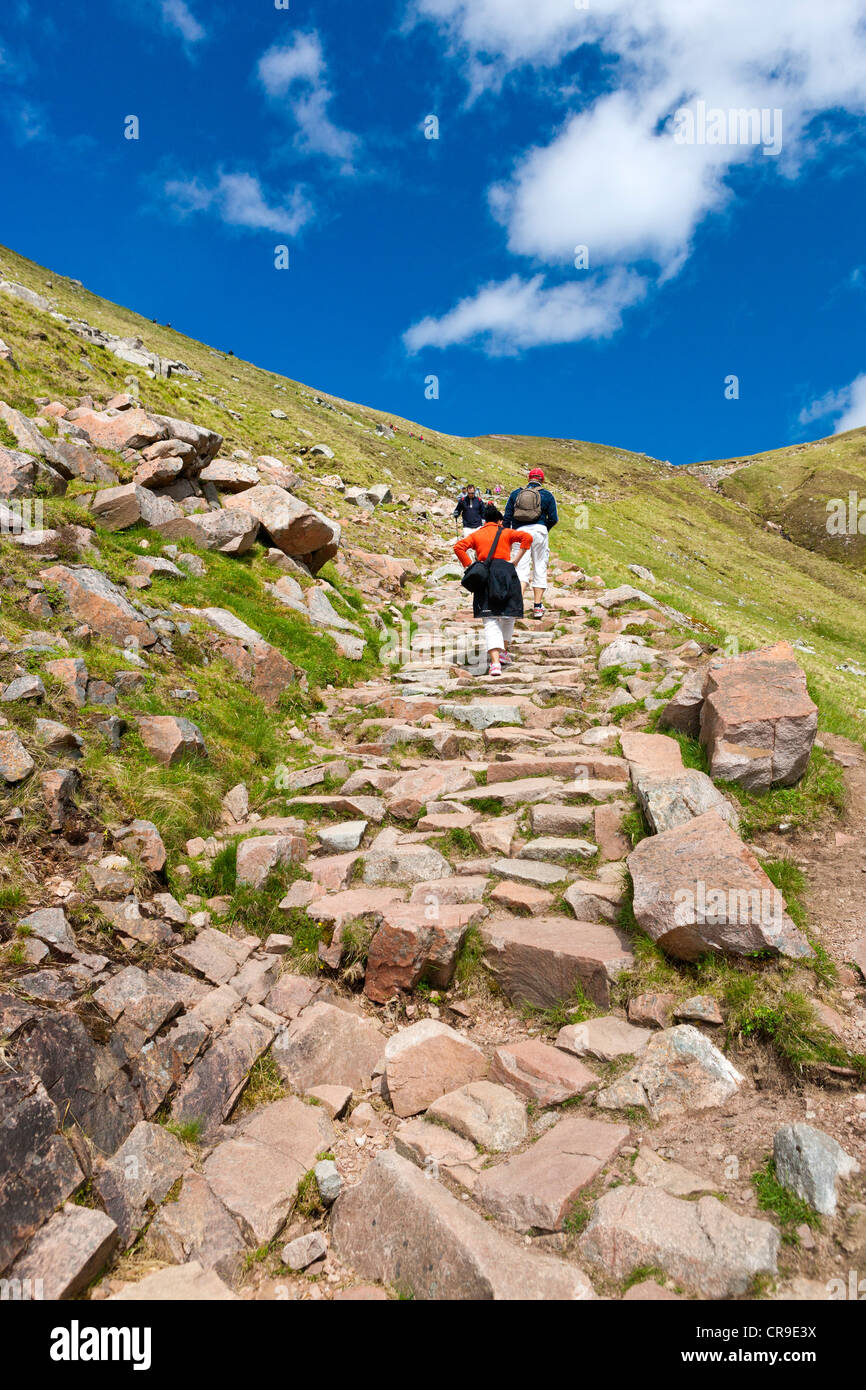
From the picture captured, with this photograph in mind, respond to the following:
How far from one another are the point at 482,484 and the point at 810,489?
86.1 m

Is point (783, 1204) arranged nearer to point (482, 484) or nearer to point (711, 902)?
point (711, 902)

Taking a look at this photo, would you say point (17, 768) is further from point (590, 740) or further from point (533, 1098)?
point (590, 740)

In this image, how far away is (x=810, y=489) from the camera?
117562 mm

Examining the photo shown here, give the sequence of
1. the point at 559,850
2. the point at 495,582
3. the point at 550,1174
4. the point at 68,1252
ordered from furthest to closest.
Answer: the point at 495,582
the point at 559,850
the point at 550,1174
the point at 68,1252

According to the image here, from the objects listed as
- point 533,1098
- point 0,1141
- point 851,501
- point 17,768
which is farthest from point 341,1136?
point 851,501

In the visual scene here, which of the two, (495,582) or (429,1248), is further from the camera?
(495,582)

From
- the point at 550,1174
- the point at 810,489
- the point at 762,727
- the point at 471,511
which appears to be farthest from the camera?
the point at 810,489

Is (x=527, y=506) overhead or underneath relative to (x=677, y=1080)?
overhead

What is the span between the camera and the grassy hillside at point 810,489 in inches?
3905

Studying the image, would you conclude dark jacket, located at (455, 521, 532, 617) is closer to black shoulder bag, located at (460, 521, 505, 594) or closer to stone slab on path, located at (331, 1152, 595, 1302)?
black shoulder bag, located at (460, 521, 505, 594)

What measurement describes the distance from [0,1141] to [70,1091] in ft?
1.90

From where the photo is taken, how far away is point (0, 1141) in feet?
12.0

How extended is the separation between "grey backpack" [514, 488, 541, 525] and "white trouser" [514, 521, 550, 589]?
0.26m

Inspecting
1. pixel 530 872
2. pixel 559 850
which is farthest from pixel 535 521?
pixel 530 872
